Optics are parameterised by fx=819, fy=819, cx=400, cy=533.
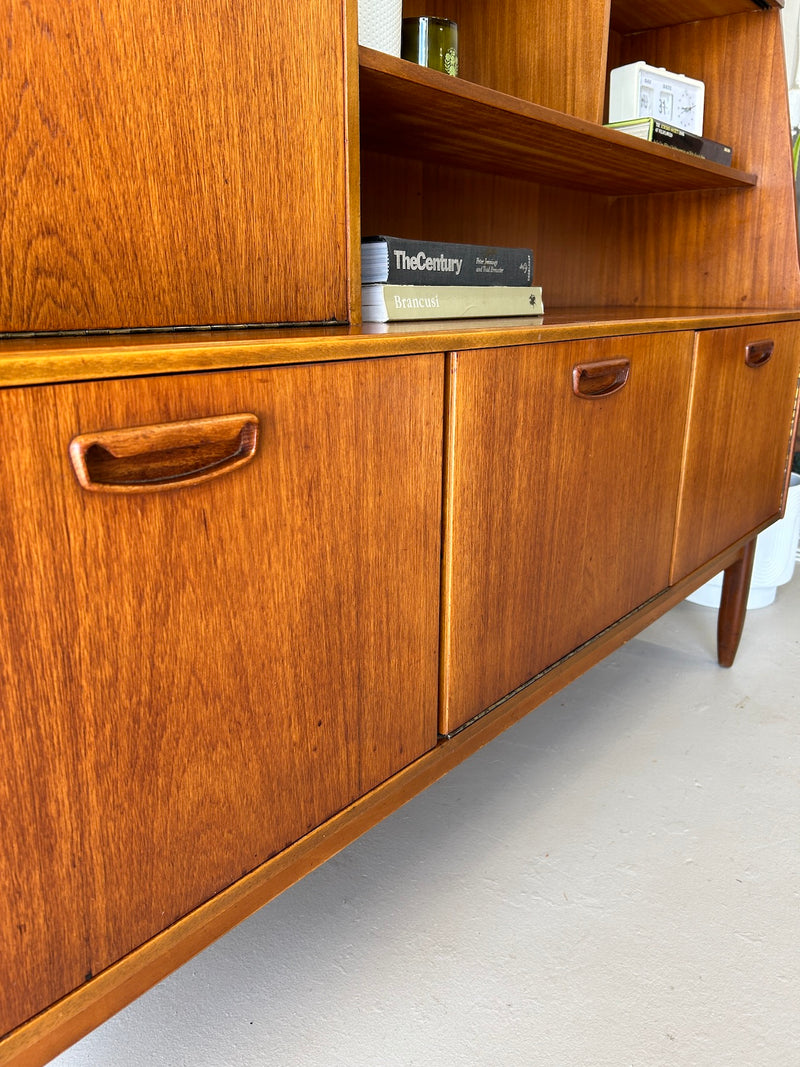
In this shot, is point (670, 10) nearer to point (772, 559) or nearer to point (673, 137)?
point (673, 137)

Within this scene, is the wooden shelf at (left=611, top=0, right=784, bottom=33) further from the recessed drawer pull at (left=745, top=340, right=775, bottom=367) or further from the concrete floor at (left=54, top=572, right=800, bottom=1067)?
the concrete floor at (left=54, top=572, right=800, bottom=1067)

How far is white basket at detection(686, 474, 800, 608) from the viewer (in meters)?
2.05

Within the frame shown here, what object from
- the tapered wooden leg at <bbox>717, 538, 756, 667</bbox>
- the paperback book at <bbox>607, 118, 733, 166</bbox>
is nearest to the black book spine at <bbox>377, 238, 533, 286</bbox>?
the paperback book at <bbox>607, 118, 733, 166</bbox>

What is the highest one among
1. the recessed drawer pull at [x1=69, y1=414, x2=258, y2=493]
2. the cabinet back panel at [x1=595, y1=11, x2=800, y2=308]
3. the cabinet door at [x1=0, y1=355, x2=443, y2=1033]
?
the cabinet back panel at [x1=595, y1=11, x2=800, y2=308]

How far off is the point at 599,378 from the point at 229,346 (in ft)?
1.73

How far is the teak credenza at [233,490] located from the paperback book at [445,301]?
7cm

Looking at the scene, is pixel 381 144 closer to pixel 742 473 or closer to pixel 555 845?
pixel 742 473

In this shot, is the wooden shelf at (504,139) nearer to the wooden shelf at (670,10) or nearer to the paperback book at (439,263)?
the paperback book at (439,263)

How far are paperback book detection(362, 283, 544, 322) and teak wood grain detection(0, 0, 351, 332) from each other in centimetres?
10

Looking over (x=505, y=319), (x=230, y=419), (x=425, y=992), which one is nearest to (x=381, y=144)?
(x=505, y=319)

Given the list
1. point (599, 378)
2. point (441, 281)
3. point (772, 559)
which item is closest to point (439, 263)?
point (441, 281)

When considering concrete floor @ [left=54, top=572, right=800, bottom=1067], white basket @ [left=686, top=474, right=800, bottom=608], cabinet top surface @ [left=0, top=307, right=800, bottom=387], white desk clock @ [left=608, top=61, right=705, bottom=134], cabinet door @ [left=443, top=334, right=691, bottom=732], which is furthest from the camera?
white basket @ [left=686, top=474, right=800, bottom=608]

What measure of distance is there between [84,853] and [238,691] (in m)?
0.14

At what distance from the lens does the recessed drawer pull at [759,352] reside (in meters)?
1.31
